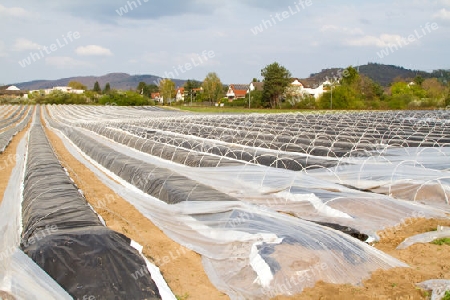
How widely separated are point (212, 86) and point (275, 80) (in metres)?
19.5

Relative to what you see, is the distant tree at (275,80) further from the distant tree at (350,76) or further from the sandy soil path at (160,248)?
the sandy soil path at (160,248)

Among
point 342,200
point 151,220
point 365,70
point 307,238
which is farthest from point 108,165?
point 365,70

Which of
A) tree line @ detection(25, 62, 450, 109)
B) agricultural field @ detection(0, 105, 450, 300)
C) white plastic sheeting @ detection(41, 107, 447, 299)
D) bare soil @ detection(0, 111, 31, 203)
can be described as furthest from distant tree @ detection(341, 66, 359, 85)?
white plastic sheeting @ detection(41, 107, 447, 299)

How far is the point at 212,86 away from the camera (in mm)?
69125

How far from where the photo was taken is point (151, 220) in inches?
271

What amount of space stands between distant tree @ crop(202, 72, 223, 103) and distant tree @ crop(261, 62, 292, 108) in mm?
17504

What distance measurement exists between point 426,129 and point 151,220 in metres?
14.7

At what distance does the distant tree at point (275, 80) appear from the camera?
52125mm

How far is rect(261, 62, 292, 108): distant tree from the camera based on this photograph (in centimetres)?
5212

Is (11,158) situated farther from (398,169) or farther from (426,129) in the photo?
(426,129)

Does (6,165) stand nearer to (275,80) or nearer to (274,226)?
(274,226)

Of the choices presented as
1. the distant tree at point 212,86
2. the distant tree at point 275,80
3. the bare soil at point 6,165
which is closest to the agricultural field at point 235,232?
the bare soil at point 6,165

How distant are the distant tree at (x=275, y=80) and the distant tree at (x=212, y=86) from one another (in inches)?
689

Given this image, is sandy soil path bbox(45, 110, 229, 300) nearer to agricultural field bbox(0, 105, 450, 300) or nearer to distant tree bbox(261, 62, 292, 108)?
agricultural field bbox(0, 105, 450, 300)
